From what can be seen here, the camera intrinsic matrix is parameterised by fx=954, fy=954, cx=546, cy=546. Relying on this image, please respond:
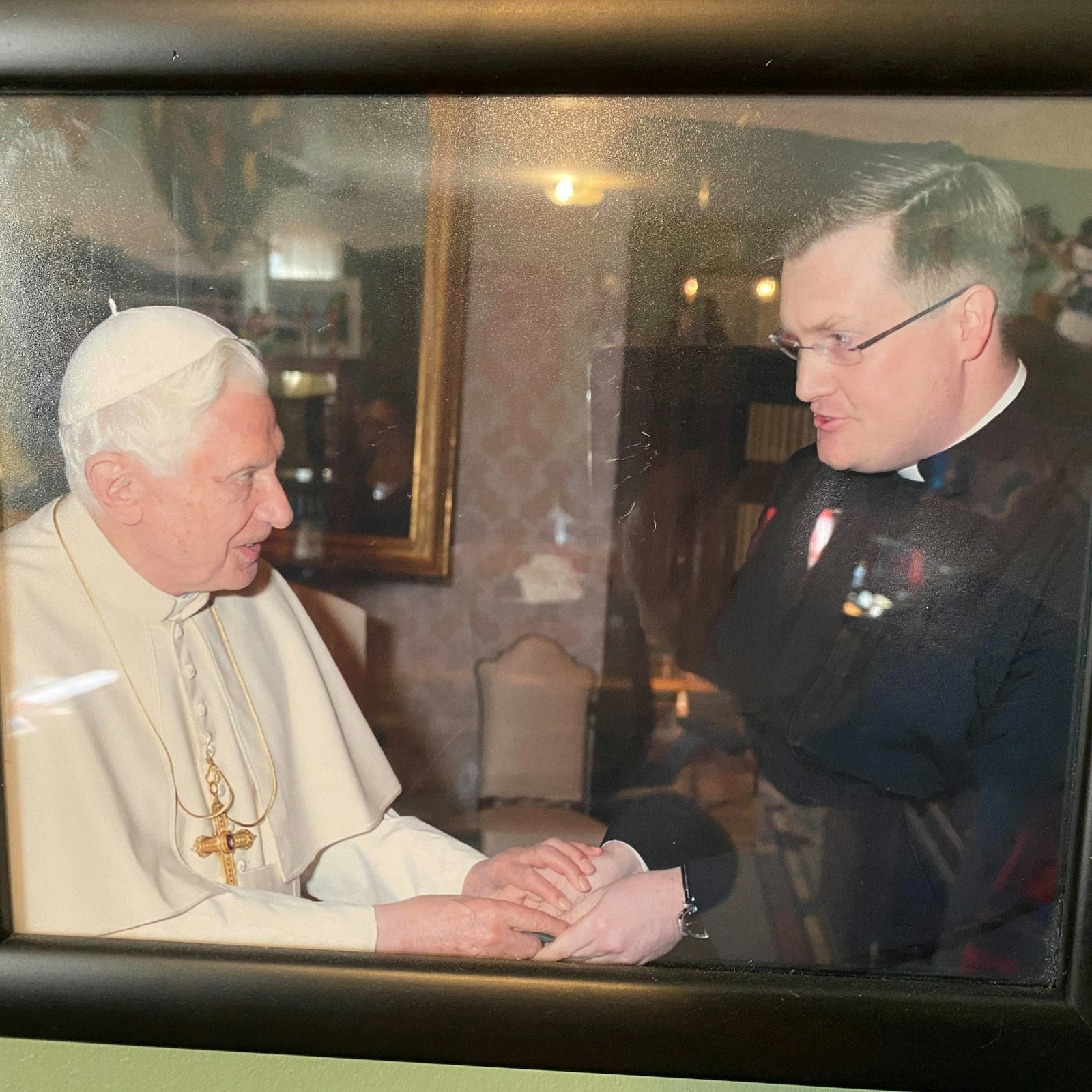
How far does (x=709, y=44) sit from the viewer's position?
2.80ft

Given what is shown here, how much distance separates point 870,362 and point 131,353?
0.72m

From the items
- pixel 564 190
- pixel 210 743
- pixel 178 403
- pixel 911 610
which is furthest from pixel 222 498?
pixel 911 610

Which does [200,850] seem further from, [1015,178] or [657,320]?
[1015,178]

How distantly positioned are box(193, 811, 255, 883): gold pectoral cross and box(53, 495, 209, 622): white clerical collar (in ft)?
0.74

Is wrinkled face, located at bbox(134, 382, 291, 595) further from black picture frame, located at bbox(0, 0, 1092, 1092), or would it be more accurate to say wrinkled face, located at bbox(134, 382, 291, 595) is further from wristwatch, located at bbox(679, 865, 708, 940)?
wristwatch, located at bbox(679, 865, 708, 940)

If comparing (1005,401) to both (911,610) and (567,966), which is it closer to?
(911,610)

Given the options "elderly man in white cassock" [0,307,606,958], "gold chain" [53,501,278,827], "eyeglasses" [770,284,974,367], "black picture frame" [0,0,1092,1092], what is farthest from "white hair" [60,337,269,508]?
"eyeglasses" [770,284,974,367]

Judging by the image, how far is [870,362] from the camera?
0.91 meters

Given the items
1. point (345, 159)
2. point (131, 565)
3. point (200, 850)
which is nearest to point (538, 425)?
point (345, 159)

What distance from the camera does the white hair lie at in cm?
93

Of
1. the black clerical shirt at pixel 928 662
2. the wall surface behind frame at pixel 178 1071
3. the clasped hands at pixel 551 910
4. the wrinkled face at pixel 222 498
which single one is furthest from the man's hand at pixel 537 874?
the wrinkled face at pixel 222 498

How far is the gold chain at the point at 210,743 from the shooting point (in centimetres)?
97

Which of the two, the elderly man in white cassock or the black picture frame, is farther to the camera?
the elderly man in white cassock

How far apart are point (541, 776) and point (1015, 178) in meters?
0.72
